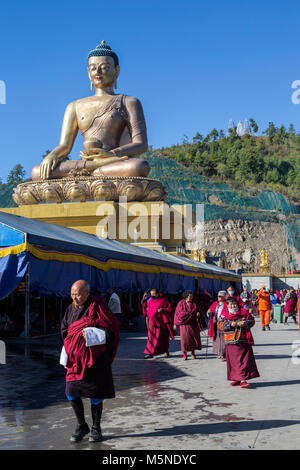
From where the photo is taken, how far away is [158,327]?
1005 centimetres

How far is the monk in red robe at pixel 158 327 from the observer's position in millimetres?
10031

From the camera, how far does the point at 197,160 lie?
374 feet

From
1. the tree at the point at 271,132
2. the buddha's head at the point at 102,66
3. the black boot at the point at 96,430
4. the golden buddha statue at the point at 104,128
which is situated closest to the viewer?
the black boot at the point at 96,430

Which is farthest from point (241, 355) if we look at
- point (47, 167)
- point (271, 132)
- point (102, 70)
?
point (271, 132)

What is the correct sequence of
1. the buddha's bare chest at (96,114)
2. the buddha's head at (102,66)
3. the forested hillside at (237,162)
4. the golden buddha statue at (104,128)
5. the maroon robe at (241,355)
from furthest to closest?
the forested hillside at (237,162) → the buddha's head at (102,66) → the buddha's bare chest at (96,114) → the golden buddha statue at (104,128) → the maroon robe at (241,355)

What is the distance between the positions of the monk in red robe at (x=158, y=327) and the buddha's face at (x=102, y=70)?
60.9ft

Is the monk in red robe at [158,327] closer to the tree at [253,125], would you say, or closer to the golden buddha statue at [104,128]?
the golden buddha statue at [104,128]

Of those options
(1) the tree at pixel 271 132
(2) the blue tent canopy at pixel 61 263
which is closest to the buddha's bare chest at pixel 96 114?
(2) the blue tent canopy at pixel 61 263

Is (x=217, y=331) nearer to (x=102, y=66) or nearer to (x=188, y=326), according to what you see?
(x=188, y=326)

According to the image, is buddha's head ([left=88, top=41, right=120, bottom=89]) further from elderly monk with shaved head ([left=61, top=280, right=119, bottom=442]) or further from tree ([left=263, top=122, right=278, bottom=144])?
tree ([left=263, top=122, right=278, bottom=144])

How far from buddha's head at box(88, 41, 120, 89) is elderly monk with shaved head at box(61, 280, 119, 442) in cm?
2343

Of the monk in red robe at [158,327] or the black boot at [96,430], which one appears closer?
the black boot at [96,430]

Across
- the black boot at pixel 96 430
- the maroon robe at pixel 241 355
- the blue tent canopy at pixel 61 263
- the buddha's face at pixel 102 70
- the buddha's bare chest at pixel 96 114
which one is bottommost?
the black boot at pixel 96 430
